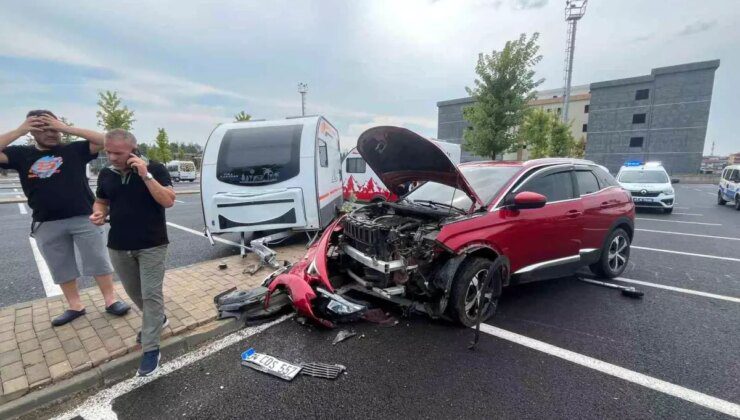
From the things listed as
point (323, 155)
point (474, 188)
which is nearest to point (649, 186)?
point (474, 188)

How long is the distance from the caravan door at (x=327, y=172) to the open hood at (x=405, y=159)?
1.69 metres

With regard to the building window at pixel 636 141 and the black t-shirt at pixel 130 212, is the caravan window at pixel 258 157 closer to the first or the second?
A: the black t-shirt at pixel 130 212

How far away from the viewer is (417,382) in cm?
258

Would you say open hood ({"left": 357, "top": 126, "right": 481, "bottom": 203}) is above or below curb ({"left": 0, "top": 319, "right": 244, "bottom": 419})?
above

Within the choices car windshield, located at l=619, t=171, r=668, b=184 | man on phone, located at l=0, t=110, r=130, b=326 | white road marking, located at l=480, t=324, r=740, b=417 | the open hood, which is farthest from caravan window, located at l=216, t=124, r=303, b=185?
car windshield, located at l=619, t=171, r=668, b=184

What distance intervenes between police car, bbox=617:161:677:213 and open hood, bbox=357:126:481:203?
11501 mm

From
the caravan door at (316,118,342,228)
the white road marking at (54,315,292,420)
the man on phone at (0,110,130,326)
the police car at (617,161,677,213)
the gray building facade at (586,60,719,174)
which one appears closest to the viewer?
the white road marking at (54,315,292,420)

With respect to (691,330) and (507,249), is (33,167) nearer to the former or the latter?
(507,249)

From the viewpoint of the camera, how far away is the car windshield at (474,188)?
3879 millimetres

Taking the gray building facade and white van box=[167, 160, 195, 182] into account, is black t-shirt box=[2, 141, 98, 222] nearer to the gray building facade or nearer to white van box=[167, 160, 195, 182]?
white van box=[167, 160, 195, 182]

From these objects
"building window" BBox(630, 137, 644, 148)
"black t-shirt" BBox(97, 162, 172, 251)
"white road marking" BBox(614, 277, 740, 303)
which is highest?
"building window" BBox(630, 137, 644, 148)

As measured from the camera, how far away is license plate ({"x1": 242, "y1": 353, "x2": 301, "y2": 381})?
2664mm

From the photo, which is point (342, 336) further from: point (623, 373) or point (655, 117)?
point (655, 117)

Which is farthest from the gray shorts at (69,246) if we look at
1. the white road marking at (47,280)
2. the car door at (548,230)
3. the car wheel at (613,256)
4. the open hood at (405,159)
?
the car wheel at (613,256)
